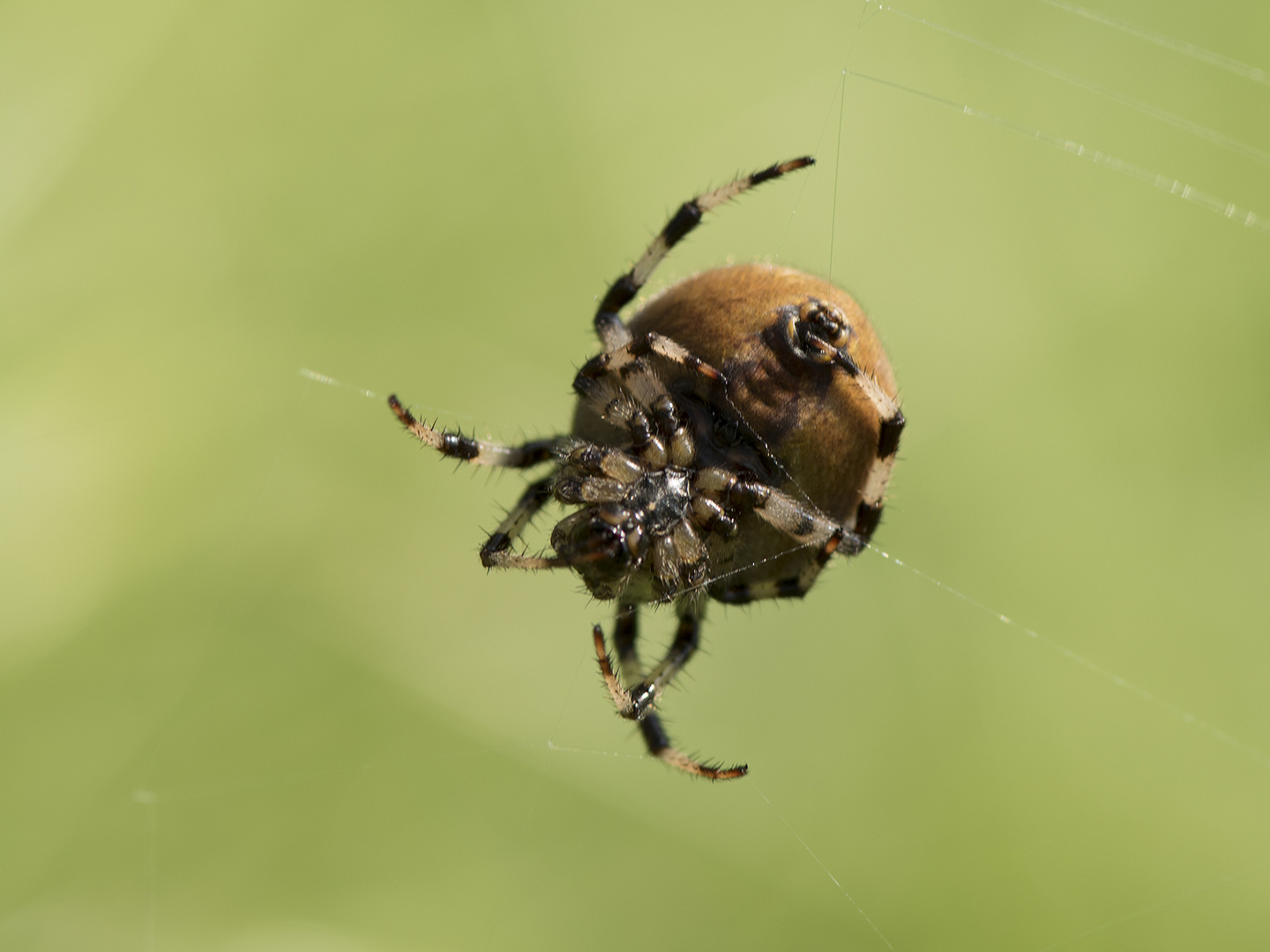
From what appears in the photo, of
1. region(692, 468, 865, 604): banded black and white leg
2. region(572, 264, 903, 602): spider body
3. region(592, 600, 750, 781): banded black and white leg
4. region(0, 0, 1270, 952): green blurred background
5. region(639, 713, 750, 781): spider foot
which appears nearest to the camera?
region(572, 264, 903, 602): spider body

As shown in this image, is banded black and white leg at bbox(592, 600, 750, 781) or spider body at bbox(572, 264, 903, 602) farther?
banded black and white leg at bbox(592, 600, 750, 781)

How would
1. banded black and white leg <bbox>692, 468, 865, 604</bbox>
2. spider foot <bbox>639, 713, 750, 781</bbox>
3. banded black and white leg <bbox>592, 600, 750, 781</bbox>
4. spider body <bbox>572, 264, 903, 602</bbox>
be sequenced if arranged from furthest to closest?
spider foot <bbox>639, 713, 750, 781</bbox>, banded black and white leg <bbox>592, 600, 750, 781</bbox>, banded black and white leg <bbox>692, 468, 865, 604</bbox>, spider body <bbox>572, 264, 903, 602</bbox>

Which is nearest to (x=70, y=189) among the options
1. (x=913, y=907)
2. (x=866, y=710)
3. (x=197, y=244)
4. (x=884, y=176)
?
(x=197, y=244)

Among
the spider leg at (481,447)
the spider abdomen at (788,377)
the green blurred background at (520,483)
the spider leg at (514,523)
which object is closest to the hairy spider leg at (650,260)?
the spider abdomen at (788,377)

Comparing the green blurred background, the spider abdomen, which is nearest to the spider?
the spider abdomen

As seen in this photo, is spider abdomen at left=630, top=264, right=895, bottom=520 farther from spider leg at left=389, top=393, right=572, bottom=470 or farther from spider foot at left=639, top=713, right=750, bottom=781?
spider foot at left=639, top=713, right=750, bottom=781

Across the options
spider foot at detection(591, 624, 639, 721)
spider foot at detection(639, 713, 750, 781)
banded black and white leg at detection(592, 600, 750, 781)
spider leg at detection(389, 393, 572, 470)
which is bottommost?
spider foot at detection(639, 713, 750, 781)

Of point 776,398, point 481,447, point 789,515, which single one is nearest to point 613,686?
point 789,515

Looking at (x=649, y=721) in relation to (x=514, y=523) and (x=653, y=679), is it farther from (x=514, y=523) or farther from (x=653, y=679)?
(x=514, y=523)
